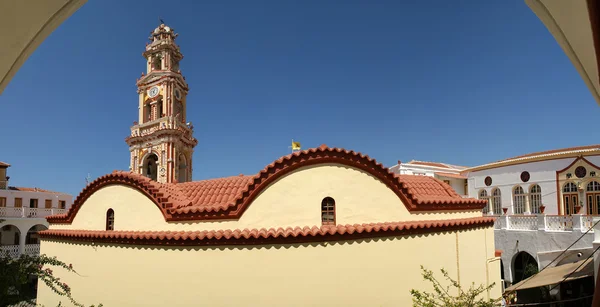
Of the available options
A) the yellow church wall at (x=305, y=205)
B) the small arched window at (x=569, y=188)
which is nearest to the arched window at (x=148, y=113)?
the yellow church wall at (x=305, y=205)

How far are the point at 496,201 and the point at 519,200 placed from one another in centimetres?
152

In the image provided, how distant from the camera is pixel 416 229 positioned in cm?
766

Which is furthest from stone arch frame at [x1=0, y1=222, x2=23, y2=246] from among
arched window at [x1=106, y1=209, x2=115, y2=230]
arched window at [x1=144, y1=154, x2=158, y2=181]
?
arched window at [x1=106, y1=209, x2=115, y2=230]

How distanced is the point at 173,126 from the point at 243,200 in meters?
13.4

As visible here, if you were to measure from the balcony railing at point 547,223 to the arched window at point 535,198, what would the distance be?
3.24 m

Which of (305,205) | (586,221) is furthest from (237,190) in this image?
(586,221)

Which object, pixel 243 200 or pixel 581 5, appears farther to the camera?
pixel 243 200

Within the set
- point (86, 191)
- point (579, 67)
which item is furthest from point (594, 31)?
point (86, 191)

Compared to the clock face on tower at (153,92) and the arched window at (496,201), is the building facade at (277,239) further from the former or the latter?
the arched window at (496,201)

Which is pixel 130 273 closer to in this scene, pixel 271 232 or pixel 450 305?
pixel 271 232

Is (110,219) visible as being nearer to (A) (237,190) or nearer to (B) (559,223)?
(A) (237,190)

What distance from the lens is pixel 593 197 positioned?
17016mm

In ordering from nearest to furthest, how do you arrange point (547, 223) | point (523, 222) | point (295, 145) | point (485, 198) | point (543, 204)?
point (295, 145)
point (547, 223)
point (523, 222)
point (543, 204)
point (485, 198)

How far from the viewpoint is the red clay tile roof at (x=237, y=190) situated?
7168mm
